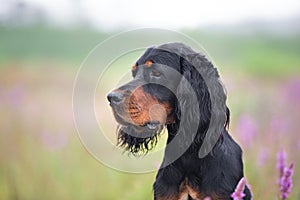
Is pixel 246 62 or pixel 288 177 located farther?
pixel 246 62

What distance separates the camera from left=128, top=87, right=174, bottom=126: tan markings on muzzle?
1679 millimetres

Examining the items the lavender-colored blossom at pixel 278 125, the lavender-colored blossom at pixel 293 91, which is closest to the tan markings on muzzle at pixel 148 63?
the lavender-colored blossom at pixel 278 125

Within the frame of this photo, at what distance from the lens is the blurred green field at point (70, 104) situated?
8.44 ft

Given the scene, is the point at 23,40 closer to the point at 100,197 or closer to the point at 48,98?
the point at 48,98

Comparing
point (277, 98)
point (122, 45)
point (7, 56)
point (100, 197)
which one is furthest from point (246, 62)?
point (7, 56)

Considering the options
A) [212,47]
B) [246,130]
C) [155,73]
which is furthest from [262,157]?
[155,73]

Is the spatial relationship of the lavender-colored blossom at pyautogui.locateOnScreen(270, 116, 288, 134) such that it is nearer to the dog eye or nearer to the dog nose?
the dog eye

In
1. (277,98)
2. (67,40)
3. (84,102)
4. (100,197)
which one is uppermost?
(67,40)

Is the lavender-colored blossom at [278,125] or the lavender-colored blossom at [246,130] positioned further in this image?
the lavender-colored blossom at [278,125]

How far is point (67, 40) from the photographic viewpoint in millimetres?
2619

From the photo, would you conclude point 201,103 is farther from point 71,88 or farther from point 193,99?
point 71,88

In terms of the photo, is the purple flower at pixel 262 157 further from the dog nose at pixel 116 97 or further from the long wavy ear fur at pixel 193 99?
the dog nose at pixel 116 97

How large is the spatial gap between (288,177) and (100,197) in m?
1.07

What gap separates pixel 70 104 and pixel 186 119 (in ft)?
3.30
